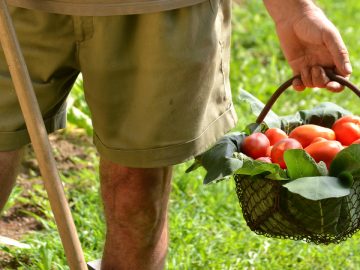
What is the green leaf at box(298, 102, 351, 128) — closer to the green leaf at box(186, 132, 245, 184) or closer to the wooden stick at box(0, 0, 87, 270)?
the green leaf at box(186, 132, 245, 184)

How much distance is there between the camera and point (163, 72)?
254 cm

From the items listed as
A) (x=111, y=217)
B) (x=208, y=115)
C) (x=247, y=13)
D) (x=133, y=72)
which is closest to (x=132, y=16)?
(x=133, y=72)

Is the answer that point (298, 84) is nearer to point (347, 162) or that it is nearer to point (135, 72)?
point (347, 162)

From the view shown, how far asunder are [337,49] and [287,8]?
21 cm

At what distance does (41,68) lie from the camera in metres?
2.67

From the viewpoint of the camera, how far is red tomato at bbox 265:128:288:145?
291 cm

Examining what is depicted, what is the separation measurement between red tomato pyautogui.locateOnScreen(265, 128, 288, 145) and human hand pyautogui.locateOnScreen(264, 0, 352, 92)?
148 millimetres

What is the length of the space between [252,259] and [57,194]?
5.01 feet

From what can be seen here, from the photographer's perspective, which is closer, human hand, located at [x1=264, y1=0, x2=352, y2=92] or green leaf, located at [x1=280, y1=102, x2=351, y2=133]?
human hand, located at [x1=264, y1=0, x2=352, y2=92]

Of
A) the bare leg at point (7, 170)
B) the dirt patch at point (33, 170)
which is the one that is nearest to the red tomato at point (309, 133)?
the bare leg at point (7, 170)

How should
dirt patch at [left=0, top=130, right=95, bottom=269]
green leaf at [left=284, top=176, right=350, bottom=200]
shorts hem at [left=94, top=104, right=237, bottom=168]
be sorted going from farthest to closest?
dirt patch at [left=0, top=130, right=95, bottom=269] < shorts hem at [left=94, top=104, right=237, bottom=168] < green leaf at [left=284, top=176, right=350, bottom=200]

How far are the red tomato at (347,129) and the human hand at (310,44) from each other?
0.37 ft

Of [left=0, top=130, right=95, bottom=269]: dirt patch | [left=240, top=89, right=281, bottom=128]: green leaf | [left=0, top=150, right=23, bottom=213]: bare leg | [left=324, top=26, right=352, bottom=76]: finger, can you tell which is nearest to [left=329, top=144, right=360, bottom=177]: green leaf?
[left=324, top=26, right=352, bottom=76]: finger

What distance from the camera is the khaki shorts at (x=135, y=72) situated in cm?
254
